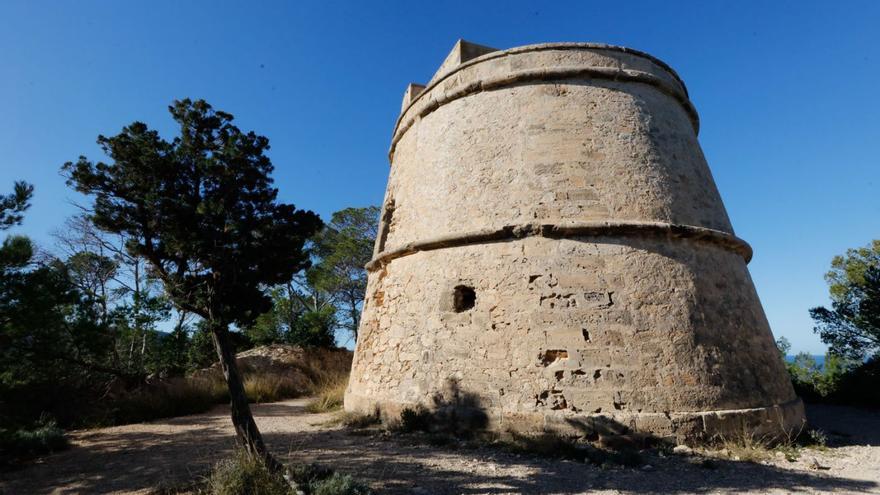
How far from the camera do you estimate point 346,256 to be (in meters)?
17.0

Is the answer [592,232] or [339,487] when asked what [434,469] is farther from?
[592,232]

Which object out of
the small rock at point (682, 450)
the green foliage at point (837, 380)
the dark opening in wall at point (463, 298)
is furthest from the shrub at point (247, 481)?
the green foliage at point (837, 380)

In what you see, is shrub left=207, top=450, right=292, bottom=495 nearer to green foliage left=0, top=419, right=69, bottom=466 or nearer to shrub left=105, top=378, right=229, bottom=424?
green foliage left=0, top=419, right=69, bottom=466

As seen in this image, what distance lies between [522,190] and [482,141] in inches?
36.6

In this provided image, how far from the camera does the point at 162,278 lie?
4801mm

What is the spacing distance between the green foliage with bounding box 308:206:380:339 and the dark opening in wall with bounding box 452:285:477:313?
12.1m

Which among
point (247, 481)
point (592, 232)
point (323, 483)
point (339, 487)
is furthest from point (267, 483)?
point (592, 232)

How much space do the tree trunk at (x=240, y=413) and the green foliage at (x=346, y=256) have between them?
41.8ft

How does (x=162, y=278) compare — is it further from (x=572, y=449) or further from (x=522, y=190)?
(x=572, y=449)

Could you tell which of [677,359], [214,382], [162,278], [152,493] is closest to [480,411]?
[677,359]

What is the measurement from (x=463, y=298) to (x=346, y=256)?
1240 centimetres

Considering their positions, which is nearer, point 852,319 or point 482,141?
point 482,141

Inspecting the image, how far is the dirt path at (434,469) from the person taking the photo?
3268mm

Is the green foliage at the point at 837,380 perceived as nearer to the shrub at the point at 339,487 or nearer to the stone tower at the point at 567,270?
the stone tower at the point at 567,270
